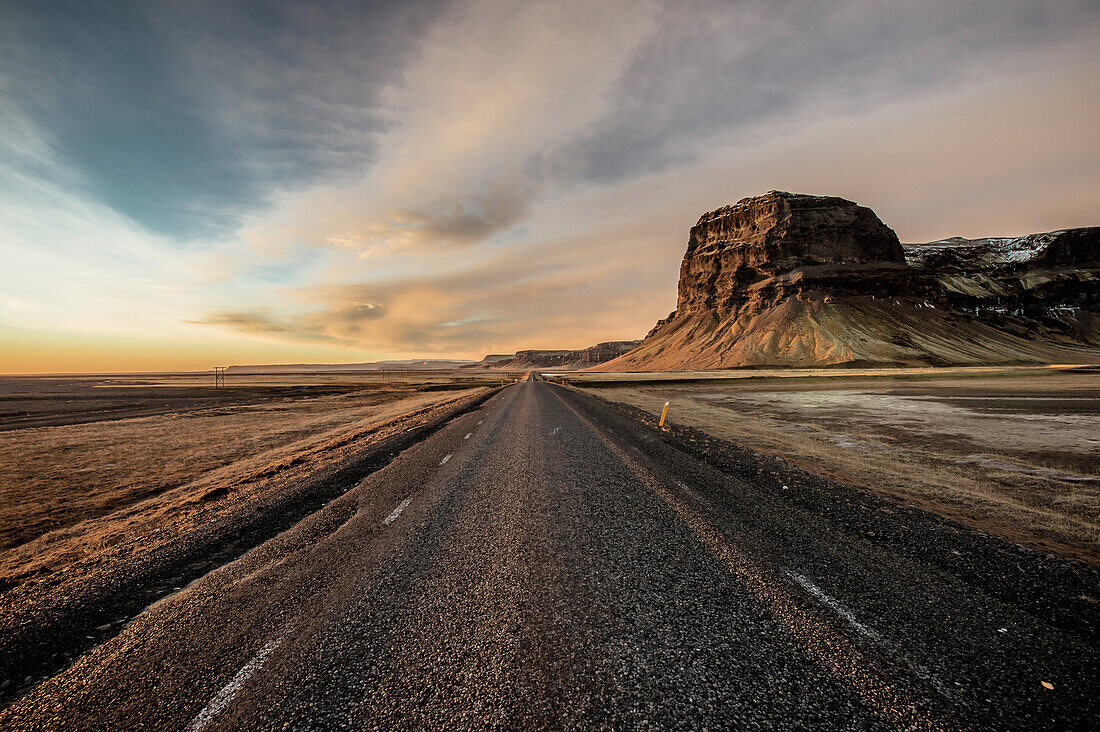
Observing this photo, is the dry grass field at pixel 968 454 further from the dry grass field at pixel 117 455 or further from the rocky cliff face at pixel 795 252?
the rocky cliff face at pixel 795 252

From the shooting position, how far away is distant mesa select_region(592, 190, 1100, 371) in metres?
96.6

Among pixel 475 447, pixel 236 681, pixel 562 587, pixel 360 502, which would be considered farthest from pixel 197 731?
pixel 475 447

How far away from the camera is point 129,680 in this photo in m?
3.10

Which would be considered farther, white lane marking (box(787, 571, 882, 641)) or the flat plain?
the flat plain

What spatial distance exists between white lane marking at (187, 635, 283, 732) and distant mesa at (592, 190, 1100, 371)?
10124 centimetres

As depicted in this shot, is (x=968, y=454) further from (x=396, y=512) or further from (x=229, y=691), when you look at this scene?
(x=229, y=691)

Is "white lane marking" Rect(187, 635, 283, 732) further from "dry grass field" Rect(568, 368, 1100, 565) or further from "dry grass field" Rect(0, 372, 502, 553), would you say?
"dry grass field" Rect(568, 368, 1100, 565)

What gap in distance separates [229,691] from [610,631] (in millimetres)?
2870

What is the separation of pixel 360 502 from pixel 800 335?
110m

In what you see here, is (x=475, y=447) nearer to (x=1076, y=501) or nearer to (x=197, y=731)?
(x=197, y=731)

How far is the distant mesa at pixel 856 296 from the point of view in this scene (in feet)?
317

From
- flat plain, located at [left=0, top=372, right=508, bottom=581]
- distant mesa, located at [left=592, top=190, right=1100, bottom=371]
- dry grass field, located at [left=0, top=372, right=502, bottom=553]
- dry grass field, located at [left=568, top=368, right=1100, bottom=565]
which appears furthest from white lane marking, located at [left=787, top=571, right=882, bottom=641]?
distant mesa, located at [left=592, top=190, right=1100, bottom=371]

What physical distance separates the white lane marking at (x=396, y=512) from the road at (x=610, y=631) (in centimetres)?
7

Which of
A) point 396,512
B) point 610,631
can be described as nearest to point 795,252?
point 396,512
